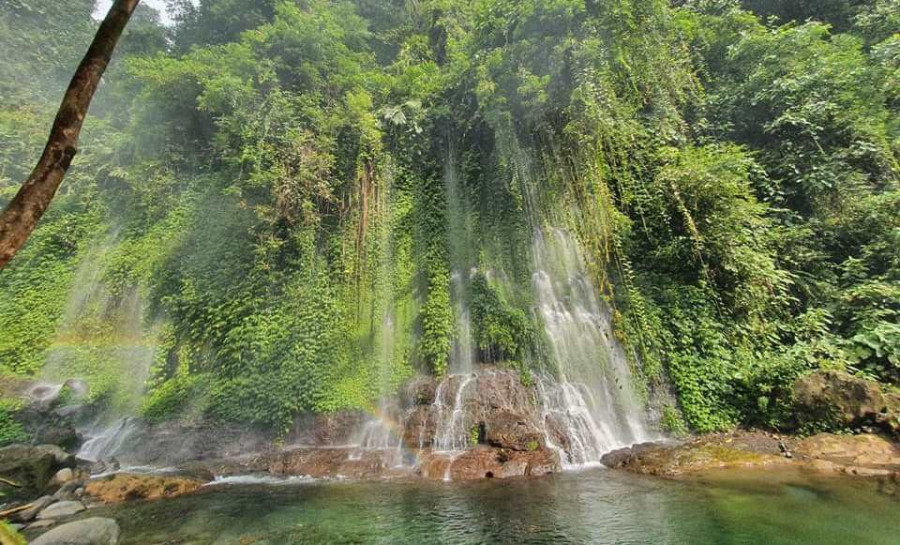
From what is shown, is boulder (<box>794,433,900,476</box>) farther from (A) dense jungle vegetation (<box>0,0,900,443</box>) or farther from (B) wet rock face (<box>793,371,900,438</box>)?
(A) dense jungle vegetation (<box>0,0,900,443</box>)

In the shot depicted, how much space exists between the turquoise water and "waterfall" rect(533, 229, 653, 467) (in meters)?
1.66

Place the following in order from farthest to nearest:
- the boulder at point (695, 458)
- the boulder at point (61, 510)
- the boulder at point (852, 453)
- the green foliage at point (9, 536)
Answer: the boulder at point (695, 458)
the boulder at point (852, 453)
the boulder at point (61, 510)
the green foliage at point (9, 536)

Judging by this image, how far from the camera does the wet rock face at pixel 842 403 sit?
7098mm

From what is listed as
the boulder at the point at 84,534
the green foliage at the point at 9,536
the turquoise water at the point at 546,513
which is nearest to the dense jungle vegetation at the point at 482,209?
the turquoise water at the point at 546,513

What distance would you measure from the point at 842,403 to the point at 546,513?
6.35 m

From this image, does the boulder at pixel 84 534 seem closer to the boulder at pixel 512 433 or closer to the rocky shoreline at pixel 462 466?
the rocky shoreline at pixel 462 466

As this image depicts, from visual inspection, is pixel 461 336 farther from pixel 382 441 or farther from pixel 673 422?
pixel 673 422

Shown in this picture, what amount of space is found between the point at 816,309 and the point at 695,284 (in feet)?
7.94

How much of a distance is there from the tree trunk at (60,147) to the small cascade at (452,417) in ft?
25.4

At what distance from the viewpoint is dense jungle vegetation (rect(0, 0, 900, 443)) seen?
376 inches

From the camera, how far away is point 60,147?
2.55 meters

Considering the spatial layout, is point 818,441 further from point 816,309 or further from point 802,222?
point 802,222

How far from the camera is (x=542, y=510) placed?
18.2ft

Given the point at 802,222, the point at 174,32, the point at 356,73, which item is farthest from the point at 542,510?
the point at 174,32
